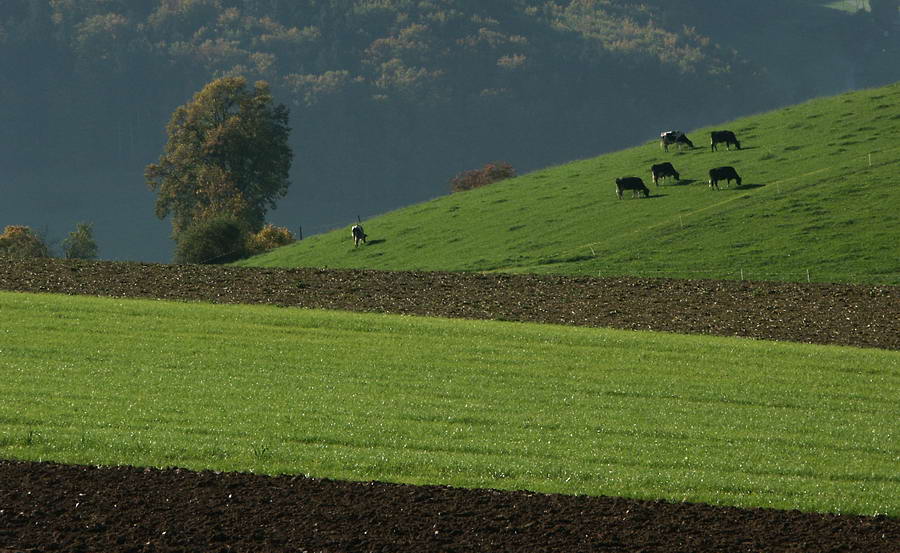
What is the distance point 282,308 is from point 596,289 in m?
12.0

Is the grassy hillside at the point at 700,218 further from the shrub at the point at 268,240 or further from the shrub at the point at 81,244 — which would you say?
the shrub at the point at 81,244

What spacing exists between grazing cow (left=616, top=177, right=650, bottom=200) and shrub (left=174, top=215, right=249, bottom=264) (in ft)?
72.7

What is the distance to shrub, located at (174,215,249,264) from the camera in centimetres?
6806

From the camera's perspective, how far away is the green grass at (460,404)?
1864cm

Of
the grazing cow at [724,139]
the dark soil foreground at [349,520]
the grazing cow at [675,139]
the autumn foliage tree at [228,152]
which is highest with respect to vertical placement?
the autumn foliage tree at [228,152]

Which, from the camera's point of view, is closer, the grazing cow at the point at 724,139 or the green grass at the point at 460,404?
the green grass at the point at 460,404

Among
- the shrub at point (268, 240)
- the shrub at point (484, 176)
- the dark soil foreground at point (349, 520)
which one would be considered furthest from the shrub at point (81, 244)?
the dark soil foreground at point (349, 520)

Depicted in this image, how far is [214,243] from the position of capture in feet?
225

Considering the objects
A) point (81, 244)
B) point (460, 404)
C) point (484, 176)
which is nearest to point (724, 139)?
point (484, 176)

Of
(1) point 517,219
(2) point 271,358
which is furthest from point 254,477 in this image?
(1) point 517,219

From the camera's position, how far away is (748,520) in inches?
647

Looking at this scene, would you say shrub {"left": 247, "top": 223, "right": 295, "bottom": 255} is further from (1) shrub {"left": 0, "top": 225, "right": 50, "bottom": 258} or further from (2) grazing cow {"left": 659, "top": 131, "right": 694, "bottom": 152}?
(1) shrub {"left": 0, "top": 225, "right": 50, "bottom": 258}

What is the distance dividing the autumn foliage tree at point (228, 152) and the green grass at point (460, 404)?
62.0m

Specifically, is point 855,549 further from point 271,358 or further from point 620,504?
point 271,358
